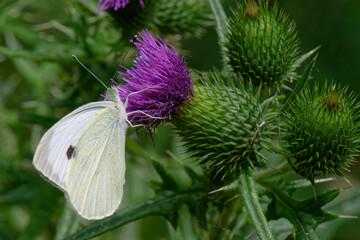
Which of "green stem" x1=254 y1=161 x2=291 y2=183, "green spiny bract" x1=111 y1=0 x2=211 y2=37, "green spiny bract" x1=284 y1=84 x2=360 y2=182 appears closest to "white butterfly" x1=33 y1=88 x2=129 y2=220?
"green spiny bract" x1=111 y1=0 x2=211 y2=37

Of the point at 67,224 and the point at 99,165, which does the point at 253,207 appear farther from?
the point at 67,224

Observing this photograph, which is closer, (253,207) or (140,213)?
(253,207)

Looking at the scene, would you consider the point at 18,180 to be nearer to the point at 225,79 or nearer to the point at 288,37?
the point at 225,79

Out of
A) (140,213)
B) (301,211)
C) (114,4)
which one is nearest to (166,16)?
(114,4)

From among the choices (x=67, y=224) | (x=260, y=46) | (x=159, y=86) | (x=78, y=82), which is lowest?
(x=67, y=224)

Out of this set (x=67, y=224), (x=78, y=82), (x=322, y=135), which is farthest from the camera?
(x=78, y=82)

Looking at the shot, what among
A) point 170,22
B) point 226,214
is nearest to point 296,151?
point 226,214

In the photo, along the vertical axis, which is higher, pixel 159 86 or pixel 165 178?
pixel 159 86

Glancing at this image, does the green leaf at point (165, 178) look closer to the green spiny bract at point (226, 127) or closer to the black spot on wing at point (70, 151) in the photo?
the green spiny bract at point (226, 127)
